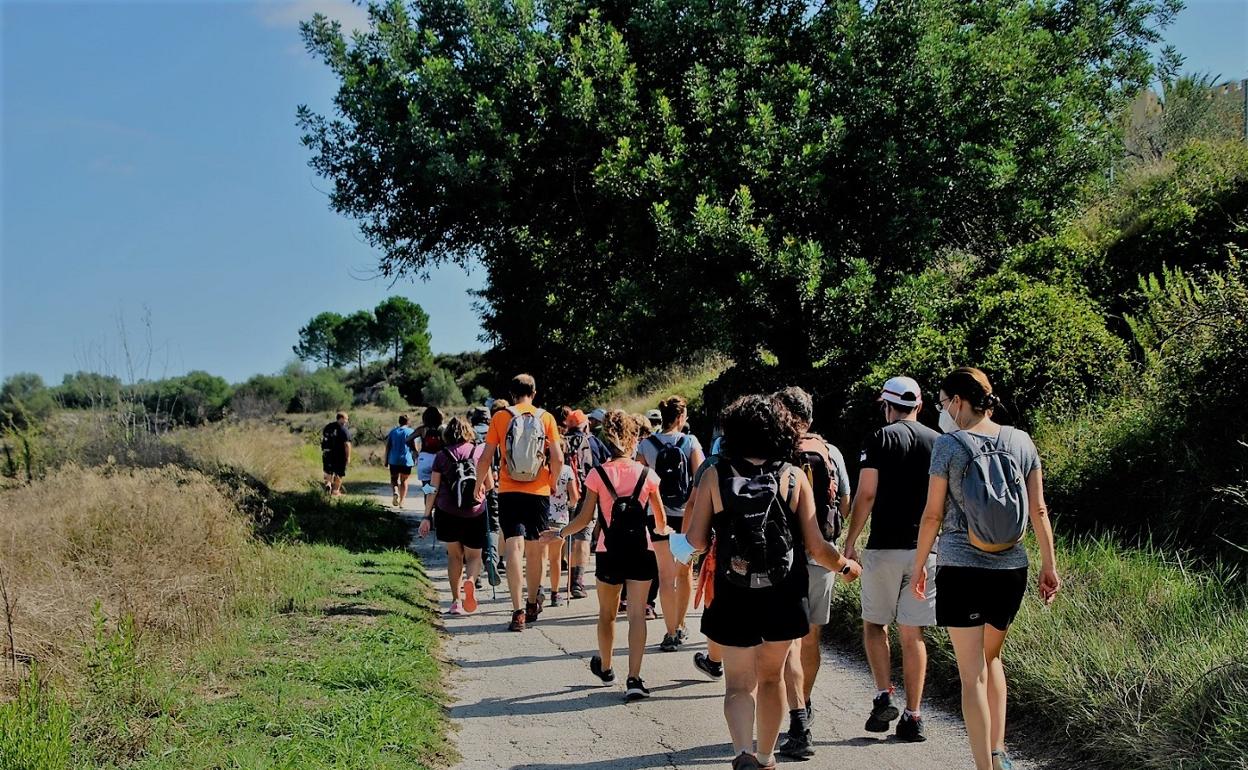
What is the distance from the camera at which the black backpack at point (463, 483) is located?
966 cm

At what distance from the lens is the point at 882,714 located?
627 centimetres

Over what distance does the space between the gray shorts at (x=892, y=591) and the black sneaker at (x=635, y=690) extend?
171cm

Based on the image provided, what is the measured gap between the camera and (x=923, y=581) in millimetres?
5586

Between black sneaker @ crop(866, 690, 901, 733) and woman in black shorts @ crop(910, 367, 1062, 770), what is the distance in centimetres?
111

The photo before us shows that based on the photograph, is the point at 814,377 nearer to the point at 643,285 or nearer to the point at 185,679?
the point at 643,285

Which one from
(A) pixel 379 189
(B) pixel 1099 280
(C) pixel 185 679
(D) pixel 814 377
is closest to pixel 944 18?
(B) pixel 1099 280

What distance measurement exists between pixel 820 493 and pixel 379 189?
38.4 feet

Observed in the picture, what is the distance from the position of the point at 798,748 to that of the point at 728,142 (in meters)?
9.55

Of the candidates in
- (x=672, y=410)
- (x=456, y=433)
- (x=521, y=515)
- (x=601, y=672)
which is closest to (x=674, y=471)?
(x=672, y=410)

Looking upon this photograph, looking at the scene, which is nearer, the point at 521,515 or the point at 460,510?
the point at 521,515

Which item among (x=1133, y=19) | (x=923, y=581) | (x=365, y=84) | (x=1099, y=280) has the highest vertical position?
(x=1133, y=19)

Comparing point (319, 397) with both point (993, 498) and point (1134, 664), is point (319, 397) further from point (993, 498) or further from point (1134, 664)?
point (993, 498)

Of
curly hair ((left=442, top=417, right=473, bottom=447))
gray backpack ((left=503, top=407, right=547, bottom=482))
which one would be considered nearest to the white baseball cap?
gray backpack ((left=503, top=407, right=547, bottom=482))

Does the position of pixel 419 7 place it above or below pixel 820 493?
above
